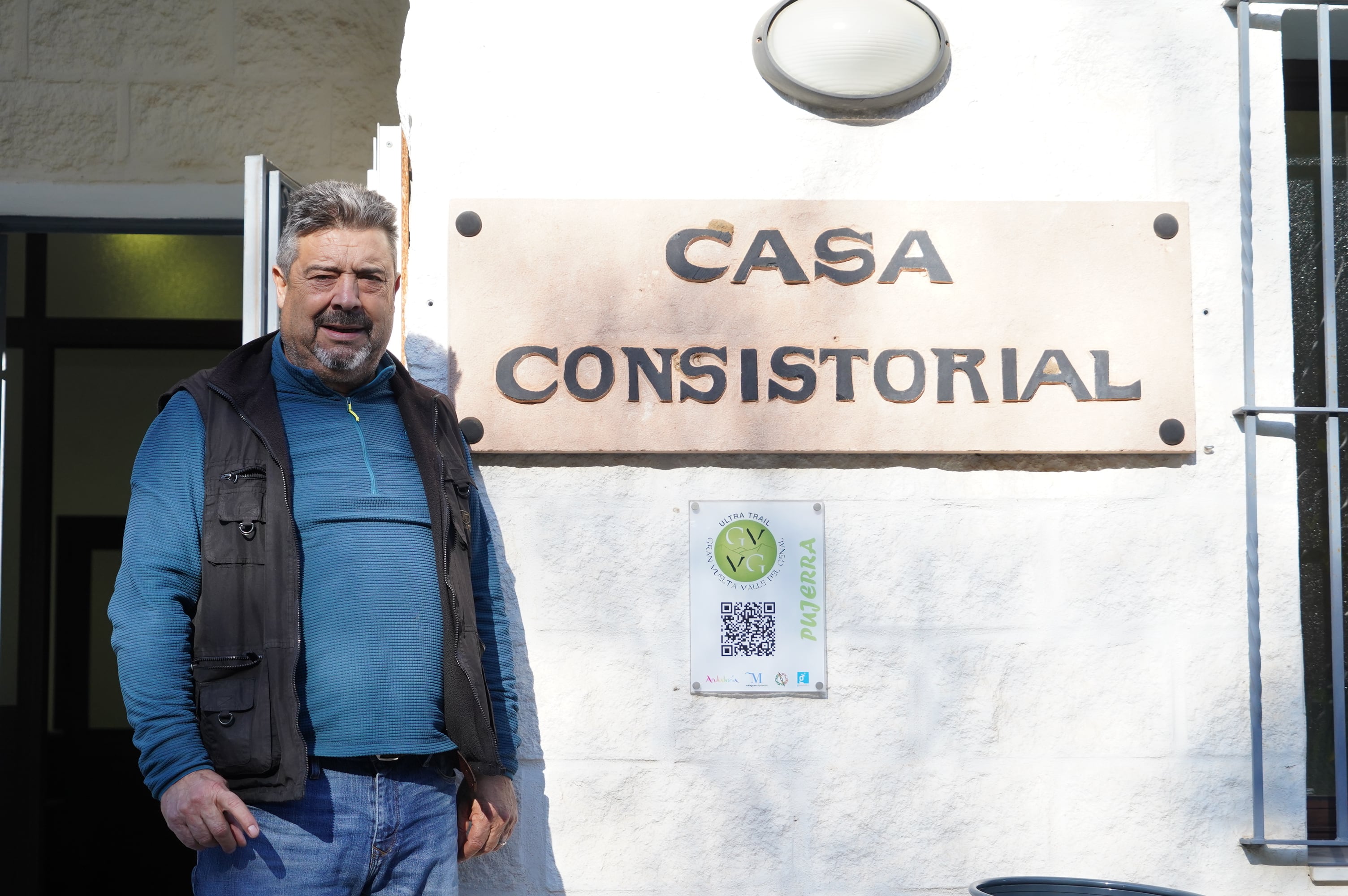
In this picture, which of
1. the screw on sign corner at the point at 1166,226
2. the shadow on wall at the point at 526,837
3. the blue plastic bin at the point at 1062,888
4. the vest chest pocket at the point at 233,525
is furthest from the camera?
the screw on sign corner at the point at 1166,226

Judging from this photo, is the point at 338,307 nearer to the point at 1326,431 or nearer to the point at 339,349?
the point at 339,349

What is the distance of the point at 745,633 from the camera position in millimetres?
2564

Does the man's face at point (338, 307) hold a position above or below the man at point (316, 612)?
above

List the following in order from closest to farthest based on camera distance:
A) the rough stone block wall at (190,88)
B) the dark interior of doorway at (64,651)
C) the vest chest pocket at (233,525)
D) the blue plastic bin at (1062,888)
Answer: the vest chest pocket at (233,525), the blue plastic bin at (1062,888), the rough stone block wall at (190,88), the dark interior of doorway at (64,651)

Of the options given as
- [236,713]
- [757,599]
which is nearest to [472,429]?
[757,599]

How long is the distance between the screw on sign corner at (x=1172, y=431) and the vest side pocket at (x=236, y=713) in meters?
1.82

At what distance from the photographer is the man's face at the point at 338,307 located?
7.22 feet

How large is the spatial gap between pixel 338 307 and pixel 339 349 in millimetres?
74

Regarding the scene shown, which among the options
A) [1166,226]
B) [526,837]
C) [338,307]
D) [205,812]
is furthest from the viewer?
[1166,226]

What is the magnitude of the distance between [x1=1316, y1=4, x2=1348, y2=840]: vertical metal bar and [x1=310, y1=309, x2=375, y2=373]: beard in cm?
198

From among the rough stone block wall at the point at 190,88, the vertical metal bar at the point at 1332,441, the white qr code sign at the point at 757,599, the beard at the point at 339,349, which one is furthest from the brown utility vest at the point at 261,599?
the vertical metal bar at the point at 1332,441

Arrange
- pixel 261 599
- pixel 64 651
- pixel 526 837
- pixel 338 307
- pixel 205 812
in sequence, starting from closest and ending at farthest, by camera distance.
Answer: pixel 205 812, pixel 261 599, pixel 338 307, pixel 526 837, pixel 64 651

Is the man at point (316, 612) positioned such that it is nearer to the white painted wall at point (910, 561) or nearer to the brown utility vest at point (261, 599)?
the brown utility vest at point (261, 599)

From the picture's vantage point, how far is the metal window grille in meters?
2.57
